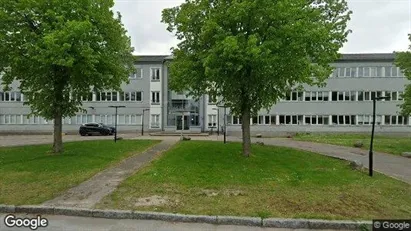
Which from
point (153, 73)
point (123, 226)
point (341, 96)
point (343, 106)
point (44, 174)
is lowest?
point (123, 226)

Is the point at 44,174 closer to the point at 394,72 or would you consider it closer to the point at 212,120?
the point at 212,120

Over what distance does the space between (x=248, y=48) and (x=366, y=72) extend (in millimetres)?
40393

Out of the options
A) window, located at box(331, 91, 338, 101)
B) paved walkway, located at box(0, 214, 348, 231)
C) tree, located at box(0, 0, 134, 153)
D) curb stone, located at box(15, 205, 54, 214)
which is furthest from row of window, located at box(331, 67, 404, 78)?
curb stone, located at box(15, 205, 54, 214)

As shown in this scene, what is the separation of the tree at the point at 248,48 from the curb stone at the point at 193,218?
7544mm

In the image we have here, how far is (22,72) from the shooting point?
17.2m

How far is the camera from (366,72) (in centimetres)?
4647

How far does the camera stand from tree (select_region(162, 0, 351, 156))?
1356 centimetres

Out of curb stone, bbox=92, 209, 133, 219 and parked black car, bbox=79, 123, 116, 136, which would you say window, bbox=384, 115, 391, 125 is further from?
curb stone, bbox=92, 209, 133, 219

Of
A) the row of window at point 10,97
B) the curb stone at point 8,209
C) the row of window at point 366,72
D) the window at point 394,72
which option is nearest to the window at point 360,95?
the row of window at point 366,72

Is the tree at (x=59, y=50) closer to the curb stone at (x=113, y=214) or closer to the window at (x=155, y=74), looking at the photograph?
the curb stone at (x=113, y=214)

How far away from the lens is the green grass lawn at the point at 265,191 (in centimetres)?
760

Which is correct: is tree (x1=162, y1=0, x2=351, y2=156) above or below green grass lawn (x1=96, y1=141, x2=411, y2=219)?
above

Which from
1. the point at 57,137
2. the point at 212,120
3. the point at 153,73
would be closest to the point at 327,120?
the point at 212,120

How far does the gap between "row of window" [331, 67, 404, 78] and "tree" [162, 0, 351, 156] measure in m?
31.9
